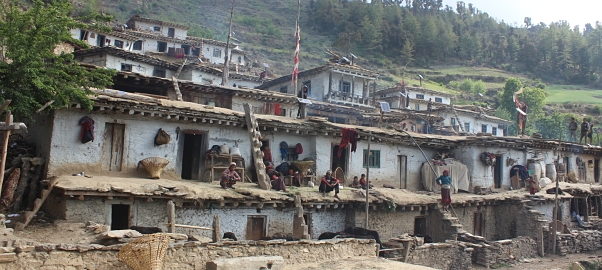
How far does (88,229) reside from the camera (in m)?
15.9

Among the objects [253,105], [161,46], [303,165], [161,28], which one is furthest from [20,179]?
[161,28]

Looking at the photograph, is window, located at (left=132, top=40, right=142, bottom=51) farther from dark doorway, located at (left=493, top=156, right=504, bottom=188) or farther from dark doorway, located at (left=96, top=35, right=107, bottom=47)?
dark doorway, located at (left=493, top=156, right=504, bottom=188)

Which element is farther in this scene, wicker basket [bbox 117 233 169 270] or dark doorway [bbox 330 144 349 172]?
dark doorway [bbox 330 144 349 172]

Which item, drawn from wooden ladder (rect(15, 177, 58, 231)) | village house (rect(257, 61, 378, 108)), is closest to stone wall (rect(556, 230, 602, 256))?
village house (rect(257, 61, 378, 108))

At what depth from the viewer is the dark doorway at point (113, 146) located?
2048 centimetres

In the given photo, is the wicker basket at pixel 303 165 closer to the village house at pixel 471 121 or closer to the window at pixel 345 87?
the window at pixel 345 87

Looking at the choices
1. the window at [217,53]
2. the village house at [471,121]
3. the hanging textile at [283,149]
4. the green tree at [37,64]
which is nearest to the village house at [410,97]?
the village house at [471,121]

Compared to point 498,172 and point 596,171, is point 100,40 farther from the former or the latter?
point 596,171

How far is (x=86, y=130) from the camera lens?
19.6 m

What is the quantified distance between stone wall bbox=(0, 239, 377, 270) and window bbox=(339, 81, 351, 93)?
28.4 meters

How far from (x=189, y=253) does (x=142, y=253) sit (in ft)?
5.75

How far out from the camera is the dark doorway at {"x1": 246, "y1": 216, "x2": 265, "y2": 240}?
2112 centimetres

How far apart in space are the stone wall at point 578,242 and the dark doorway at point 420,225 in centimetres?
825

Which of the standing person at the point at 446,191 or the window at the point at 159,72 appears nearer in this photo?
the standing person at the point at 446,191
